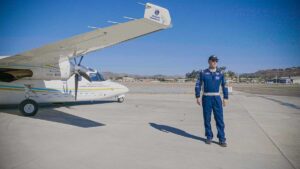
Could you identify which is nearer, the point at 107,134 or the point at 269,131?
the point at 107,134

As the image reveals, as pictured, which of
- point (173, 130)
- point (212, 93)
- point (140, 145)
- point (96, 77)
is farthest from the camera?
point (96, 77)

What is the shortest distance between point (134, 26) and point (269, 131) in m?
5.23

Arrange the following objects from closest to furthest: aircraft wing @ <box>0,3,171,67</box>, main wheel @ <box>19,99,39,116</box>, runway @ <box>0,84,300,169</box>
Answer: runway @ <box>0,84,300,169</box> < aircraft wing @ <box>0,3,171,67</box> < main wheel @ <box>19,99,39,116</box>

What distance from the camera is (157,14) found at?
19.5 feet

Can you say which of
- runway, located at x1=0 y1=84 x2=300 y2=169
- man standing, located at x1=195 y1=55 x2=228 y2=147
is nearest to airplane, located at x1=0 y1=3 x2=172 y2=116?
man standing, located at x1=195 y1=55 x2=228 y2=147

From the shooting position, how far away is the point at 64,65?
10625 millimetres

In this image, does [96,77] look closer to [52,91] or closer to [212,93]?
[52,91]

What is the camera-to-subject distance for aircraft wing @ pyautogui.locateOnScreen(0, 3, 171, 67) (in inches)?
235

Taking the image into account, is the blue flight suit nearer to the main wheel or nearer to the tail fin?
the tail fin

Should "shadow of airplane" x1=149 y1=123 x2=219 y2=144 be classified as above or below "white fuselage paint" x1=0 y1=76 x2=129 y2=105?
below

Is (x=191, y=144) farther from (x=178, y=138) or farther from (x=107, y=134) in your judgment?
(x=107, y=134)

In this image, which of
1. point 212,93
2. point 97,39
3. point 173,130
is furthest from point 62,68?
point 212,93

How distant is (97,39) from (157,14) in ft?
8.24

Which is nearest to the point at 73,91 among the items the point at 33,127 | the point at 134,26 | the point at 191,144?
the point at 33,127
